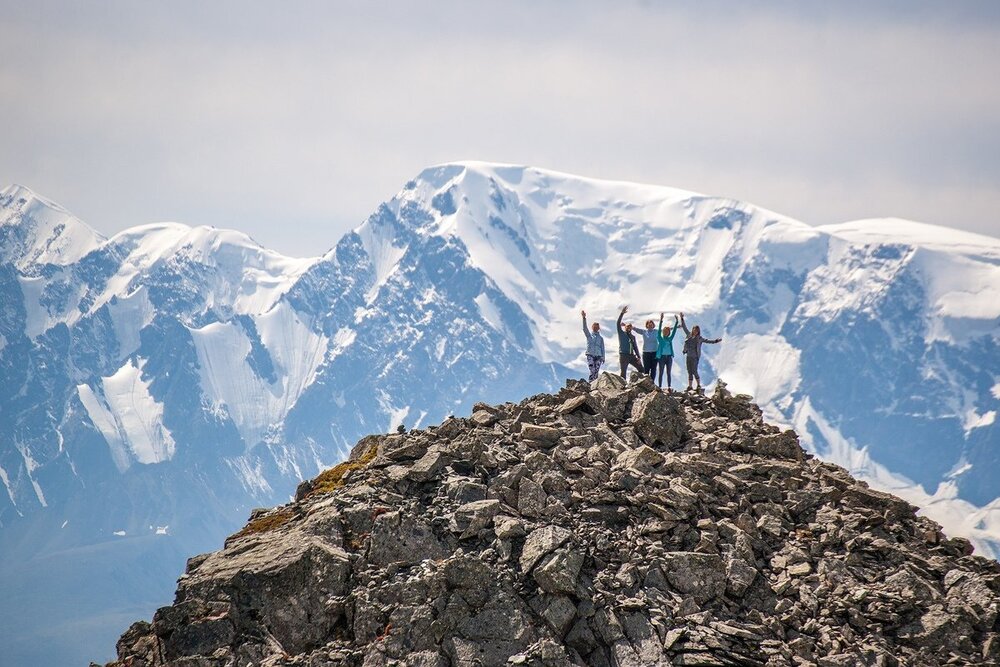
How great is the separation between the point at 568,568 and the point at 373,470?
6679 millimetres

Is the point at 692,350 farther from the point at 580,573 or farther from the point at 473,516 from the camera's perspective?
the point at 580,573

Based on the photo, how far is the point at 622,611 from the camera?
983 inches

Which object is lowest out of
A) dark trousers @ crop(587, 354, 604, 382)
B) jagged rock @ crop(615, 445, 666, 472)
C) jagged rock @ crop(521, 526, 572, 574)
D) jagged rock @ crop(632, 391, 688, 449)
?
jagged rock @ crop(521, 526, 572, 574)

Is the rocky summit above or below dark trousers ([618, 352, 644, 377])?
below

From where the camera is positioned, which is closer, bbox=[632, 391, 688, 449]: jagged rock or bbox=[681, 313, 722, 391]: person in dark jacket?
bbox=[632, 391, 688, 449]: jagged rock

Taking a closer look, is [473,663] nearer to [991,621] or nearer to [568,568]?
[568,568]

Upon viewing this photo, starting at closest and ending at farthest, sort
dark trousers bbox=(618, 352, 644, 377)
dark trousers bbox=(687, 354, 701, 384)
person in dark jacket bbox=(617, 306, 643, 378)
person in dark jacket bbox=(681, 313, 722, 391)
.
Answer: person in dark jacket bbox=(681, 313, 722, 391)
person in dark jacket bbox=(617, 306, 643, 378)
dark trousers bbox=(687, 354, 701, 384)
dark trousers bbox=(618, 352, 644, 377)

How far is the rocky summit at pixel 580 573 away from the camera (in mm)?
24547

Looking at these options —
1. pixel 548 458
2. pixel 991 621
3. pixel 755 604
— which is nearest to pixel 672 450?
pixel 548 458

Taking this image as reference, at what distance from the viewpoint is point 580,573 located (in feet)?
84.2

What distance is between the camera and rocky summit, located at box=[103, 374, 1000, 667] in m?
24.5

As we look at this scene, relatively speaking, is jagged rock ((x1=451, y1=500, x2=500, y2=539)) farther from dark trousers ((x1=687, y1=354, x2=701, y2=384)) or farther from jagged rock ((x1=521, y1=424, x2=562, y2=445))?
dark trousers ((x1=687, y1=354, x2=701, y2=384))

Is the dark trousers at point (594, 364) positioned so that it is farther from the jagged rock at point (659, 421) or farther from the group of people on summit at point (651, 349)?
the jagged rock at point (659, 421)

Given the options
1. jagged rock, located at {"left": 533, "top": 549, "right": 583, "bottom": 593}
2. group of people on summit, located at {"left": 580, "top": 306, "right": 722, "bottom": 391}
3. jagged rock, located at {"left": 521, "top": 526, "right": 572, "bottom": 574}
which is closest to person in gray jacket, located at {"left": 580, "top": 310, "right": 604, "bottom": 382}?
group of people on summit, located at {"left": 580, "top": 306, "right": 722, "bottom": 391}
